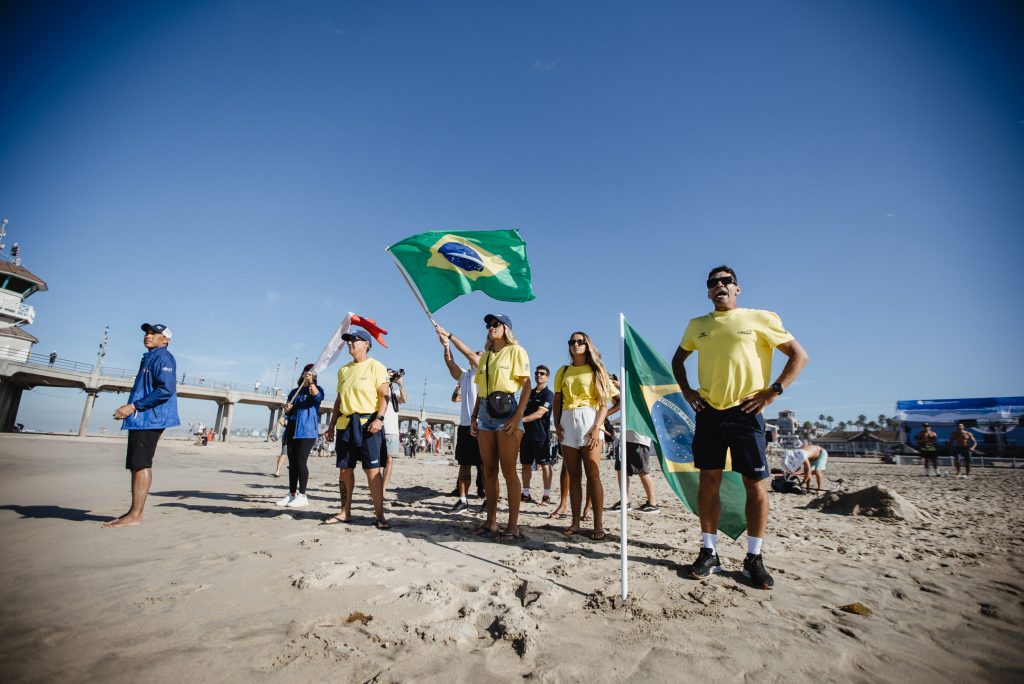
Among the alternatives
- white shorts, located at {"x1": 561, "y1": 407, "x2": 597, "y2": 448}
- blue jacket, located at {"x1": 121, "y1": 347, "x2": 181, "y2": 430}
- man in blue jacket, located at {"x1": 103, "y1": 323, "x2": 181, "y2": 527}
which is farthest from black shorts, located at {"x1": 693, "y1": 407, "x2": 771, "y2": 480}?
man in blue jacket, located at {"x1": 103, "y1": 323, "x2": 181, "y2": 527}

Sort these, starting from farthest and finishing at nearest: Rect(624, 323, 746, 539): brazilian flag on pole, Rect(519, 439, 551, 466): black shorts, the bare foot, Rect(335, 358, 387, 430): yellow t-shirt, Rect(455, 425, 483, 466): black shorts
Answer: Rect(519, 439, 551, 466): black shorts < Rect(455, 425, 483, 466): black shorts < Rect(335, 358, 387, 430): yellow t-shirt < the bare foot < Rect(624, 323, 746, 539): brazilian flag on pole

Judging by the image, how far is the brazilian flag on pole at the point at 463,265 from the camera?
5301 millimetres

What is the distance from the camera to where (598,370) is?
434 centimetres

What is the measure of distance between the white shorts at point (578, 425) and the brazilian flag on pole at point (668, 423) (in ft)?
1.72

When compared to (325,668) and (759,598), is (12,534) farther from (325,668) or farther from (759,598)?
(759,598)

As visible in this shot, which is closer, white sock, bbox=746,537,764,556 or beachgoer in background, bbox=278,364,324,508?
white sock, bbox=746,537,764,556

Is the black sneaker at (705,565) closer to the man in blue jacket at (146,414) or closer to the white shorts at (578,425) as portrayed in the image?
the white shorts at (578,425)

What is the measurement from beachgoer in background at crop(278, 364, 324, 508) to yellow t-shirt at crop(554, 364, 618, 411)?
305 cm

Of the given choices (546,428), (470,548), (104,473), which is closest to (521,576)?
(470,548)

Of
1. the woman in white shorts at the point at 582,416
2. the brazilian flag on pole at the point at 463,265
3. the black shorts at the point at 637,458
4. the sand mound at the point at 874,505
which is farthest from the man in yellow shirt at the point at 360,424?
the sand mound at the point at 874,505

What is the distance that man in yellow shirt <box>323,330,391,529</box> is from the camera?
4.33m

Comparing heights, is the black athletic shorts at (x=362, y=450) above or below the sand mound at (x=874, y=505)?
above

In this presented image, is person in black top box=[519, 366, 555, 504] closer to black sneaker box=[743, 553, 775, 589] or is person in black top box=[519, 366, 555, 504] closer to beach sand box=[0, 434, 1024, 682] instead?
beach sand box=[0, 434, 1024, 682]

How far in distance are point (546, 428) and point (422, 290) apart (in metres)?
2.90
